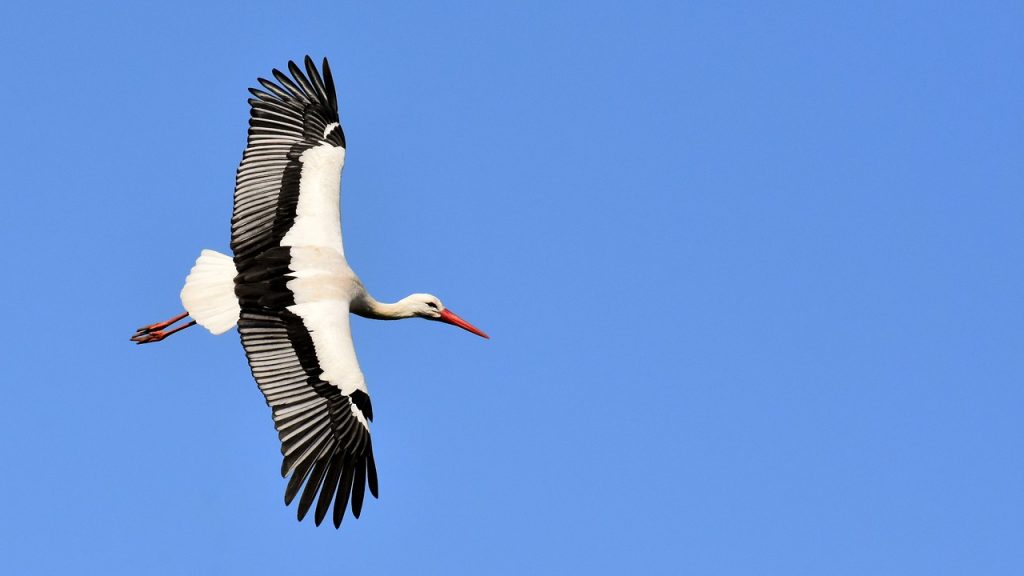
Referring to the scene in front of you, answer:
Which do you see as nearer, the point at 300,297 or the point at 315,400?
the point at 315,400

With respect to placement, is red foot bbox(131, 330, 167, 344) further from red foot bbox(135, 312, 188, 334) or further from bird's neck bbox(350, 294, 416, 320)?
bird's neck bbox(350, 294, 416, 320)

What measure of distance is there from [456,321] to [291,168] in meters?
2.48

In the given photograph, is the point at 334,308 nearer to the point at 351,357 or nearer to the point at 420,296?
the point at 351,357

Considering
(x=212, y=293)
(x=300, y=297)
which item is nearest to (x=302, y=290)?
(x=300, y=297)

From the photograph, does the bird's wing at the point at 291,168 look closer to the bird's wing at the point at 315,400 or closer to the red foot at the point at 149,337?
the bird's wing at the point at 315,400

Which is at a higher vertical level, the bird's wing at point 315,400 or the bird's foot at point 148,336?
the bird's foot at point 148,336

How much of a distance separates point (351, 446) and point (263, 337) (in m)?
1.38

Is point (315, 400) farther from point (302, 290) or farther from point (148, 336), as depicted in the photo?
point (148, 336)

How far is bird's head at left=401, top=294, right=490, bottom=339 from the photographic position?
16547 millimetres

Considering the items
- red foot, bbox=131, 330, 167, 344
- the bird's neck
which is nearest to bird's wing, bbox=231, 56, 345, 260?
the bird's neck

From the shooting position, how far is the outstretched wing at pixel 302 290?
1359 centimetres

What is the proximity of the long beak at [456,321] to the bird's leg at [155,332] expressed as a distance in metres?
2.60

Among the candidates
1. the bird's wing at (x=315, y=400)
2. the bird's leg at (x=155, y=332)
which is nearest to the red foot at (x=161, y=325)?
the bird's leg at (x=155, y=332)

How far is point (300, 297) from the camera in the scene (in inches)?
577
